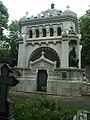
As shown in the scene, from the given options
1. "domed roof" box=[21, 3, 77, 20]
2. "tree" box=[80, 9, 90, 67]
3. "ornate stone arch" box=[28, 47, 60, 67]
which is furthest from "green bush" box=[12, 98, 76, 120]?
"tree" box=[80, 9, 90, 67]

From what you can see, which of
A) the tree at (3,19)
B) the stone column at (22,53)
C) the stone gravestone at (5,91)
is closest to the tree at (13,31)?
the tree at (3,19)

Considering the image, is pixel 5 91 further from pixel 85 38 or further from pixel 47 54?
pixel 85 38

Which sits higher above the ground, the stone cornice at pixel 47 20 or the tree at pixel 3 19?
the tree at pixel 3 19

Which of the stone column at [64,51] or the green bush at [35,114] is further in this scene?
the stone column at [64,51]

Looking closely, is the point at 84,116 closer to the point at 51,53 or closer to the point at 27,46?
the point at 51,53

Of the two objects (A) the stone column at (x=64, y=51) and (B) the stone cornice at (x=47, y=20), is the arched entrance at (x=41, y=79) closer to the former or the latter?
(A) the stone column at (x=64, y=51)

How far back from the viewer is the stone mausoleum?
22.4m

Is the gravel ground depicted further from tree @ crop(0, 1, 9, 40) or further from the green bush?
tree @ crop(0, 1, 9, 40)

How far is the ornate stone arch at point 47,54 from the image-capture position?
24.1 meters

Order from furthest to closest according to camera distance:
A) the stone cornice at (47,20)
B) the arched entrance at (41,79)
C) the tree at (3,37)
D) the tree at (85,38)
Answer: the tree at (85,38), the tree at (3,37), the stone cornice at (47,20), the arched entrance at (41,79)

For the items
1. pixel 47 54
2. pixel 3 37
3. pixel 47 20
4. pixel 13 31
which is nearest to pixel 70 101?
pixel 47 54

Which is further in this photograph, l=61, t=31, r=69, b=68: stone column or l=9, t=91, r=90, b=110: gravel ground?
l=61, t=31, r=69, b=68: stone column

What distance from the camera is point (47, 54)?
24.7m

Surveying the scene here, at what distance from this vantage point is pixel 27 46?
26.1m
